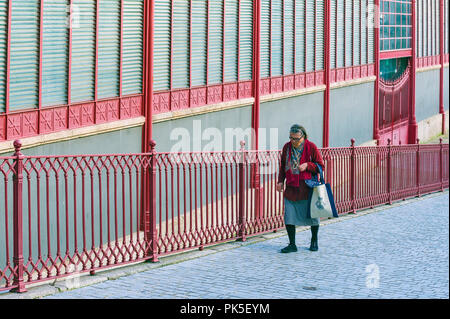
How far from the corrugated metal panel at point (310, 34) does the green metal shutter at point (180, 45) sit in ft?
20.2

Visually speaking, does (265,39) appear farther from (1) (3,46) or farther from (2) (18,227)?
(2) (18,227)

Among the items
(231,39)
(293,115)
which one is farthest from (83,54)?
(293,115)

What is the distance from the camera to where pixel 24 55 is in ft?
41.5

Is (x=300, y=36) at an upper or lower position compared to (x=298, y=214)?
upper

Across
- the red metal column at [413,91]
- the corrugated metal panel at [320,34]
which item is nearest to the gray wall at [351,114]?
the corrugated metal panel at [320,34]

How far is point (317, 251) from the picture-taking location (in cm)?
1171

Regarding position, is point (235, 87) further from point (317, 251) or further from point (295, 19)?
point (317, 251)

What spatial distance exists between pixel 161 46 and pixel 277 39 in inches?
206

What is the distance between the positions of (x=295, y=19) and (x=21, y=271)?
1367cm

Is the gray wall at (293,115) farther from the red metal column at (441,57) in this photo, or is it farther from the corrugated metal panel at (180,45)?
the red metal column at (441,57)

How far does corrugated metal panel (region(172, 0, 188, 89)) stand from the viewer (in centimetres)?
1620

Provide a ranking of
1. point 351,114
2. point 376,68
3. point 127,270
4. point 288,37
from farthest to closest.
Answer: point 376,68, point 351,114, point 288,37, point 127,270

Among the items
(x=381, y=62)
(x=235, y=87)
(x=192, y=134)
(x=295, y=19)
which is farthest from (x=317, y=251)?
(x=381, y=62)

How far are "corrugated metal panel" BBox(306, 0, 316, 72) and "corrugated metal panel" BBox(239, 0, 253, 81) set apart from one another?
3317mm
